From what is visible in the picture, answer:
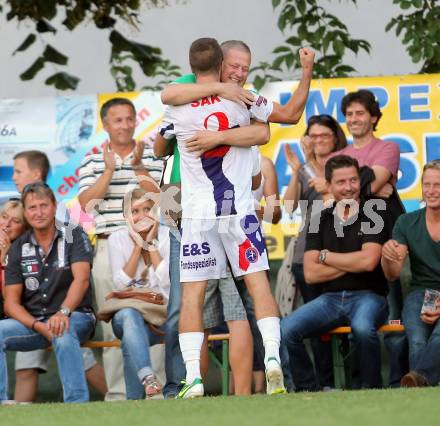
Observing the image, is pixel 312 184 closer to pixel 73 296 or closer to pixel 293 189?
pixel 293 189

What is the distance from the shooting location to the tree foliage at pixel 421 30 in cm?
1012

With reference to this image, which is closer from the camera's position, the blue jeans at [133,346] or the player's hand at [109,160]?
the blue jeans at [133,346]

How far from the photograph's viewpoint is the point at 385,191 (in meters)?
8.92

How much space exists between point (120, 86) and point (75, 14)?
68cm

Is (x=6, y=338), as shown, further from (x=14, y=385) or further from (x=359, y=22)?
(x=359, y=22)

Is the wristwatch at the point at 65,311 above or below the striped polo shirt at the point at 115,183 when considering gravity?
below

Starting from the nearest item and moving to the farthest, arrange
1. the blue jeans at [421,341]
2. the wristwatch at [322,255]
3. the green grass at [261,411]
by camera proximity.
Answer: the green grass at [261,411] < the blue jeans at [421,341] < the wristwatch at [322,255]

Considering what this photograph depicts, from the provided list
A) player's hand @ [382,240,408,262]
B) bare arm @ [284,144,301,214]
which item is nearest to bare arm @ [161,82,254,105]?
player's hand @ [382,240,408,262]

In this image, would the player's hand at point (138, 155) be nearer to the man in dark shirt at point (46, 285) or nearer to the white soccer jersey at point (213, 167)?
the man in dark shirt at point (46, 285)

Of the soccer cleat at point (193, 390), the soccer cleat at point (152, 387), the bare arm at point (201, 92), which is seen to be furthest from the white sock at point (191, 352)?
the soccer cleat at point (152, 387)

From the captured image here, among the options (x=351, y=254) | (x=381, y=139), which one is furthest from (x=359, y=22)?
(x=351, y=254)

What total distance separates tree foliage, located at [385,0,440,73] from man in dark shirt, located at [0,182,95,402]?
307cm

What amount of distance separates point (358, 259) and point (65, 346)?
1.96m

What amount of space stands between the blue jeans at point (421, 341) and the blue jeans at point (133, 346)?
5.41ft
